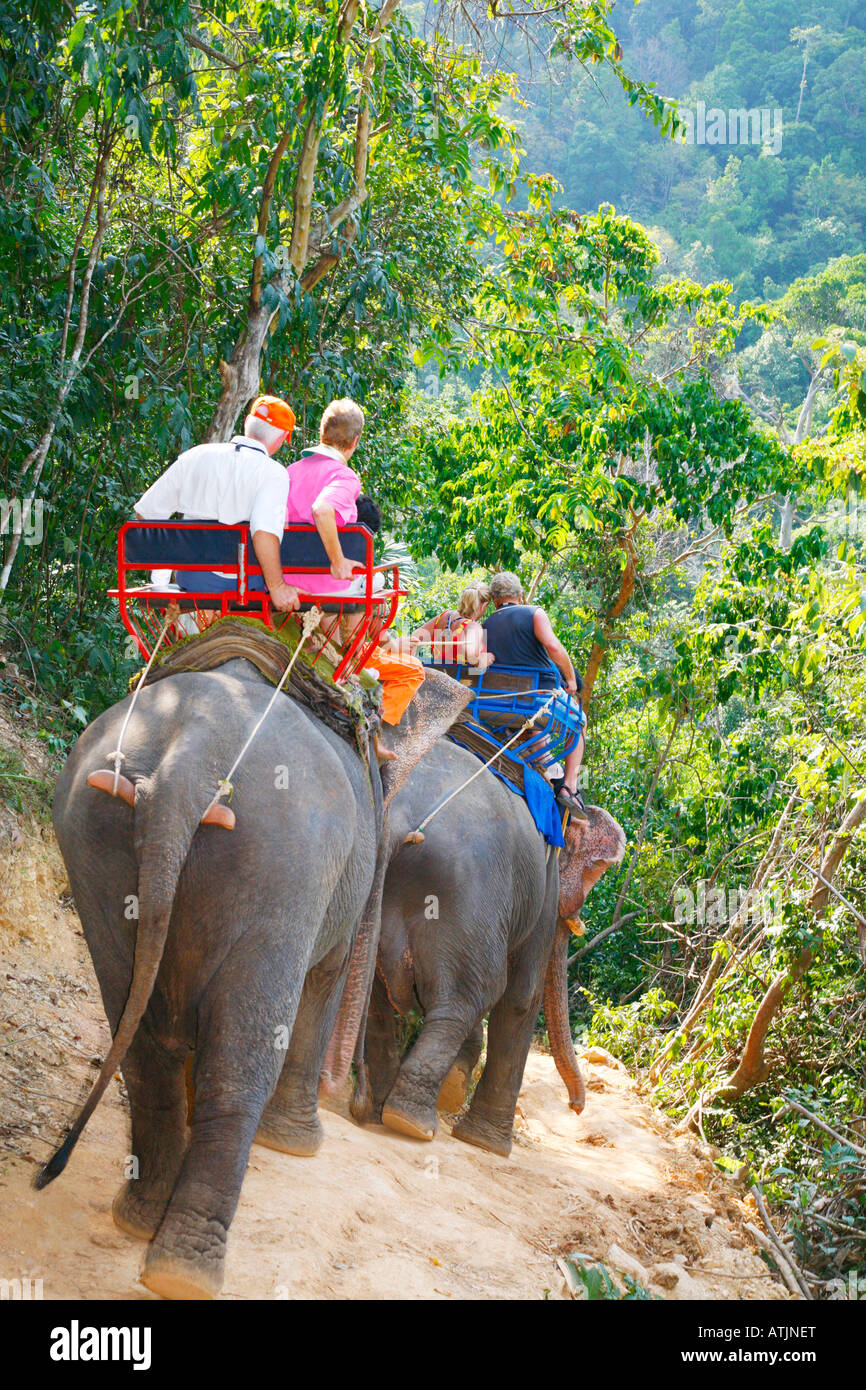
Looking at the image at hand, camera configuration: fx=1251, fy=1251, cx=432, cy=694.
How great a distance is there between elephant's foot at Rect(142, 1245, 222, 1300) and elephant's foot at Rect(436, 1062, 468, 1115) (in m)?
3.62

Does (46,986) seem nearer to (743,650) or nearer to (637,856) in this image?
(743,650)

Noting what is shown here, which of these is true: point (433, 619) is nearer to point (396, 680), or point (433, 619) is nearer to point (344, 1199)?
point (396, 680)

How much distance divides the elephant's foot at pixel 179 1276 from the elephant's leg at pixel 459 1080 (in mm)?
3563

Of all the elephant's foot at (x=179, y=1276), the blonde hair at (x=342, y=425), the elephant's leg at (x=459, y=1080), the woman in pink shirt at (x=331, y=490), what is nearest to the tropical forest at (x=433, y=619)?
Result: the elephant's foot at (x=179, y=1276)

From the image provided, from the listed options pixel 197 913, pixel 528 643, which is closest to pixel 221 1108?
pixel 197 913

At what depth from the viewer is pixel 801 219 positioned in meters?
52.9

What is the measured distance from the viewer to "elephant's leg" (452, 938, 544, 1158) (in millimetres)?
6172

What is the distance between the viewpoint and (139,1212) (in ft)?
11.5


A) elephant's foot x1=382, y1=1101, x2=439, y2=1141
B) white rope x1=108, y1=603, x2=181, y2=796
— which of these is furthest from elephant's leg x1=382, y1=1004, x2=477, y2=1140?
white rope x1=108, y1=603, x2=181, y2=796

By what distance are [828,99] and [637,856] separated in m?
57.2

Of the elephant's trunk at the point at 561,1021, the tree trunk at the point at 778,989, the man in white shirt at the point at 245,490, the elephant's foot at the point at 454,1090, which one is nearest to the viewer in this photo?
the man in white shirt at the point at 245,490

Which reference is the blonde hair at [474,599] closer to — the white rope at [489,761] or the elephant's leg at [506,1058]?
the white rope at [489,761]

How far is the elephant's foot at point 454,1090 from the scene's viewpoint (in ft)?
21.0
